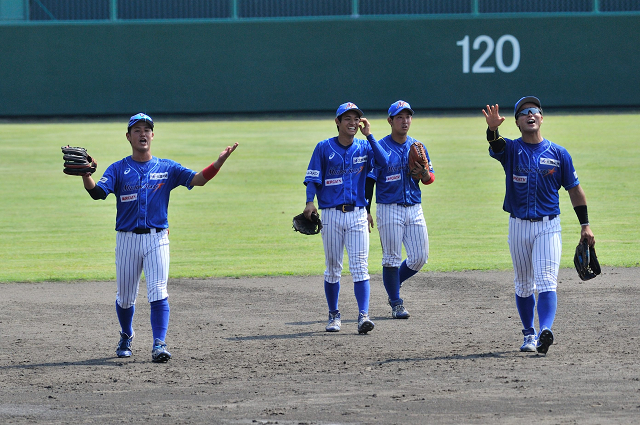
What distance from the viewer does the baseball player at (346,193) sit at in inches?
313

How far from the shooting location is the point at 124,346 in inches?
286

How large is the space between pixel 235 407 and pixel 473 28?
88.9 ft

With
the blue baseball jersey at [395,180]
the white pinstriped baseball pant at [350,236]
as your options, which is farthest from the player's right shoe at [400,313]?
the blue baseball jersey at [395,180]

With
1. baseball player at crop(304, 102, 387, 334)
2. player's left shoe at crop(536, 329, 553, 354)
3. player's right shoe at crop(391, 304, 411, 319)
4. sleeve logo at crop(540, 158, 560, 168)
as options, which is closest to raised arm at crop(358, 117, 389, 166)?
baseball player at crop(304, 102, 387, 334)

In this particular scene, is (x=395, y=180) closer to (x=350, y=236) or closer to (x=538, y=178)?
(x=350, y=236)

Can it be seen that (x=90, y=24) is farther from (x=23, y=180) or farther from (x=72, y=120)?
(x=23, y=180)

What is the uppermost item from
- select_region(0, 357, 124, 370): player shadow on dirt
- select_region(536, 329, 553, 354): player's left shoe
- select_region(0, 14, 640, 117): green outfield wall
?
select_region(0, 14, 640, 117): green outfield wall

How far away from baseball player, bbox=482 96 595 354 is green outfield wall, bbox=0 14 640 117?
24.5m

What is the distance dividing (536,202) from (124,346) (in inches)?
135

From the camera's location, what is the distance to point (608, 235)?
1400cm

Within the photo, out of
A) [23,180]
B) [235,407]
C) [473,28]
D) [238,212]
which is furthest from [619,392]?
[473,28]

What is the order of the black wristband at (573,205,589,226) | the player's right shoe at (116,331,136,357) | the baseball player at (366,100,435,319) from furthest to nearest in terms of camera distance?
→ the baseball player at (366,100,435,319) → the player's right shoe at (116,331,136,357) → the black wristband at (573,205,589,226)

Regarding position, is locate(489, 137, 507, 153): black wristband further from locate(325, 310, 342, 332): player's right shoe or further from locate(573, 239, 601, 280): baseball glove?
locate(325, 310, 342, 332): player's right shoe

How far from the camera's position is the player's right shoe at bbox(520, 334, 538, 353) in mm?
7062
